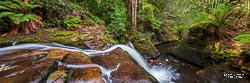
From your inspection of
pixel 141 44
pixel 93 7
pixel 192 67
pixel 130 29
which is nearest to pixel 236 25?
pixel 192 67

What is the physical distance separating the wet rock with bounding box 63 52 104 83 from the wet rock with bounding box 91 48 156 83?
0.38m

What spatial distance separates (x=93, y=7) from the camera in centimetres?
1190

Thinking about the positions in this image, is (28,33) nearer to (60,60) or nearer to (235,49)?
(60,60)

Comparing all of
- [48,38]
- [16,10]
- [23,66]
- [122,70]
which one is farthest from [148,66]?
[16,10]

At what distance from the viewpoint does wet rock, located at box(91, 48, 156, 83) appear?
403 cm

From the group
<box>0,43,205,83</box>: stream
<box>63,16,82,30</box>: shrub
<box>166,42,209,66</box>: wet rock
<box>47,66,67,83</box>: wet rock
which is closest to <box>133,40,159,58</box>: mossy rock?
<box>0,43,205,83</box>: stream

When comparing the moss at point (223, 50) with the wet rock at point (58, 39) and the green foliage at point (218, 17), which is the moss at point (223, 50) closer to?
the green foliage at point (218, 17)

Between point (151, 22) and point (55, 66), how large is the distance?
12957mm

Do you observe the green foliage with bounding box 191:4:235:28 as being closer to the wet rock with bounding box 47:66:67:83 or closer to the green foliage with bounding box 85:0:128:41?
the green foliage with bounding box 85:0:128:41

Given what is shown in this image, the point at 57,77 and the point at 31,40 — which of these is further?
the point at 31,40

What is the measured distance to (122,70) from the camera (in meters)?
4.47

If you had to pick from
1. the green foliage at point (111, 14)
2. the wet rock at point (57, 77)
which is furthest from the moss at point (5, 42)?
the green foliage at point (111, 14)

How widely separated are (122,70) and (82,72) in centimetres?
98

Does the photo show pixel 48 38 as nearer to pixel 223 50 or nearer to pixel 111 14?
pixel 111 14
